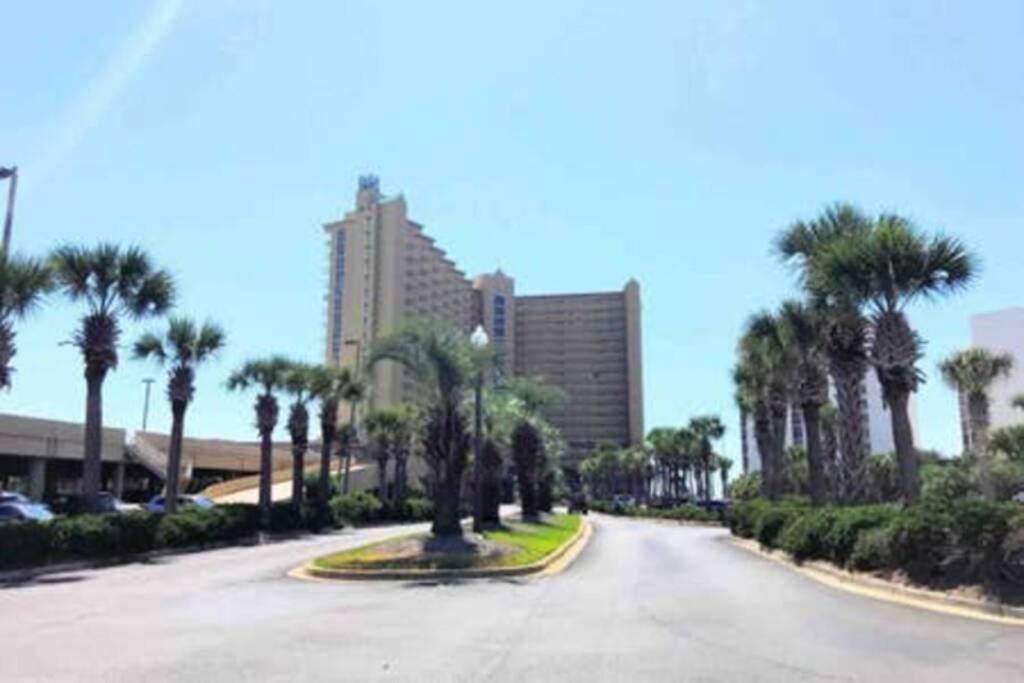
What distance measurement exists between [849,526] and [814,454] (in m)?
11.2

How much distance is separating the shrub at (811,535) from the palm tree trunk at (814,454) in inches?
237

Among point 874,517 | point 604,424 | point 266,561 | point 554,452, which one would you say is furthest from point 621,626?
point 604,424

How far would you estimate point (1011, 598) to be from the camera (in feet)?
43.9

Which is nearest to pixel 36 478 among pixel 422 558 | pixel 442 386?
pixel 442 386

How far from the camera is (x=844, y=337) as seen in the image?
25.5 meters

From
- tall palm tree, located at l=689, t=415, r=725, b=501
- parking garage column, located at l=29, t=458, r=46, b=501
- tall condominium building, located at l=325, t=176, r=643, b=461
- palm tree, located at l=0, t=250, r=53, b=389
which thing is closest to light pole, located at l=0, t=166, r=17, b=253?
palm tree, located at l=0, t=250, r=53, b=389

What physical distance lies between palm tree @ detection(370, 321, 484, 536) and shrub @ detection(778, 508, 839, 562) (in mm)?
8474

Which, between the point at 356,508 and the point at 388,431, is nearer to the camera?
the point at 356,508

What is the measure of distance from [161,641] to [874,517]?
42.0ft

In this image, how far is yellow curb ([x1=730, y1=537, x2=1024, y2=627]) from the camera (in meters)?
13.0

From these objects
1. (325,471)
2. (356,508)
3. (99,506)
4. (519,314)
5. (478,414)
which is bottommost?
(99,506)

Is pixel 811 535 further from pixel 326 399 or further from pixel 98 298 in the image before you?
pixel 326 399

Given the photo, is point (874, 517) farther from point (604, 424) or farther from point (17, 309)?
→ point (604, 424)

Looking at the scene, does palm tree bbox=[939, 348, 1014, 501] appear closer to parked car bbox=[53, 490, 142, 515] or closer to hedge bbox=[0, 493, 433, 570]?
hedge bbox=[0, 493, 433, 570]
